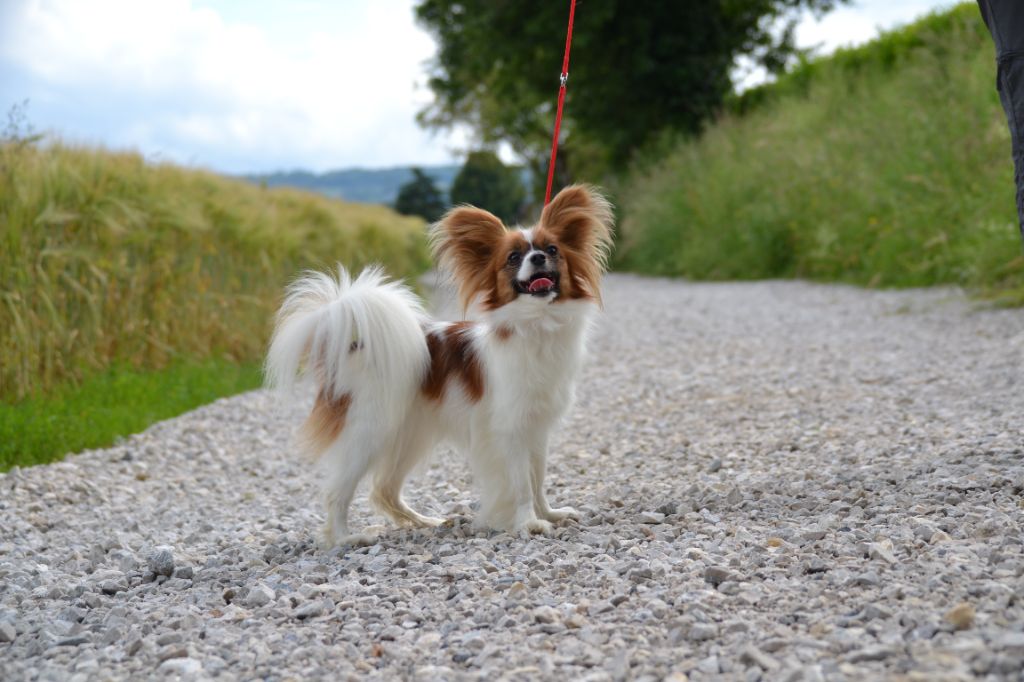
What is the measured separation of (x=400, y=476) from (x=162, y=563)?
1.07 metres

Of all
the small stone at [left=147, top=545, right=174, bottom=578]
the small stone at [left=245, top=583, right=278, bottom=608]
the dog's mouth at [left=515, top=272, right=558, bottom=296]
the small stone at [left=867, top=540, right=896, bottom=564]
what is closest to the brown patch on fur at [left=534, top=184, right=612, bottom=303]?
the dog's mouth at [left=515, top=272, right=558, bottom=296]

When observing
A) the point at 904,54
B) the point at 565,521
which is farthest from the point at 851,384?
the point at 904,54

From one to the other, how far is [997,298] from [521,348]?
7800 mm

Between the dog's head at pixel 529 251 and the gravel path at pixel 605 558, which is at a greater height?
the dog's head at pixel 529 251

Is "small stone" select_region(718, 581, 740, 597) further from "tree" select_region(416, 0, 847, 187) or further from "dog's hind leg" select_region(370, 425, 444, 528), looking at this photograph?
"tree" select_region(416, 0, 847, 187)

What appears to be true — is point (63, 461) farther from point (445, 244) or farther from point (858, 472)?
point (858, 472)

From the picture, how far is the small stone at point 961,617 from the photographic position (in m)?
2.49

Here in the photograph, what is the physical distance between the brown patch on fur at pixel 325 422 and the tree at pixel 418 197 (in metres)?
38.3

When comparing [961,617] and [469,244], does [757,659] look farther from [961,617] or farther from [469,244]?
[469,244]

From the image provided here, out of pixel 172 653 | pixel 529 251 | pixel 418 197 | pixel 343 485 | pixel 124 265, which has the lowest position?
pixel 172 653

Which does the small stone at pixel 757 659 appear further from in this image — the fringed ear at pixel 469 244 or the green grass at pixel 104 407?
the green grass at pixel 104 407

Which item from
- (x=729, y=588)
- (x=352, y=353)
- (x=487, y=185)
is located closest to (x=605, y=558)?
(x=729, y=588)

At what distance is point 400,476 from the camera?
176 inches

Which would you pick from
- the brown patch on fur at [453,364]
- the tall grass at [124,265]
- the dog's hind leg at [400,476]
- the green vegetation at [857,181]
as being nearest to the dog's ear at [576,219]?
the brown patch on fur at [453,364]
